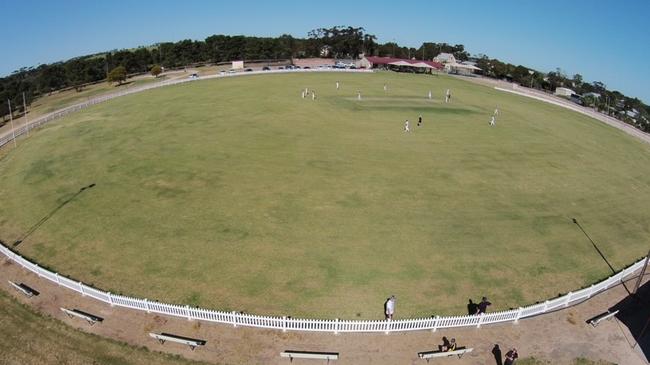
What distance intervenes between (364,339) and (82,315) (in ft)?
36.3

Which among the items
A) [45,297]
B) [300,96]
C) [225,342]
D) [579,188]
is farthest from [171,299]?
[300,96]

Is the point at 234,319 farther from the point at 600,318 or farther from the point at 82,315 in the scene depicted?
the point at 600,318

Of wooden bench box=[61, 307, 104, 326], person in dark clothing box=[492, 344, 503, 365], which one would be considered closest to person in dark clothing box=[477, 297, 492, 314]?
person in dark clothing box=[492, 344, 503, 365]

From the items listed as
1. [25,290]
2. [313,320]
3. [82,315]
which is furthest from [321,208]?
[25,290]

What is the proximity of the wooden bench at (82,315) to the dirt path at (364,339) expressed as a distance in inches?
7.7

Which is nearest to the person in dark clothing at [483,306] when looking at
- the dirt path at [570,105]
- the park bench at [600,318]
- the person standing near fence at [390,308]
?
the person standing near fence at [390,308]

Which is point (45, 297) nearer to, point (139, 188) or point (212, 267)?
point (212, 267)

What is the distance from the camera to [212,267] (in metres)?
20.0

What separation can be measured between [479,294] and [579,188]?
1816 centimetres

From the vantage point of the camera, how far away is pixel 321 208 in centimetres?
2523

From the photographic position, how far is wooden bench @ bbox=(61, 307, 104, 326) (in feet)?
54.1

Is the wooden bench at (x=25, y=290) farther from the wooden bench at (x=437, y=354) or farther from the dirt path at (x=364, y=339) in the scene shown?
the wooden bench at (x=437, y=354)

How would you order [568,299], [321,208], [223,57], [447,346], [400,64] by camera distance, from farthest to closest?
[223,57], [400,64], [321,208], [568,299], [447,346]

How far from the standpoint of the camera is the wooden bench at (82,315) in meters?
16.5
